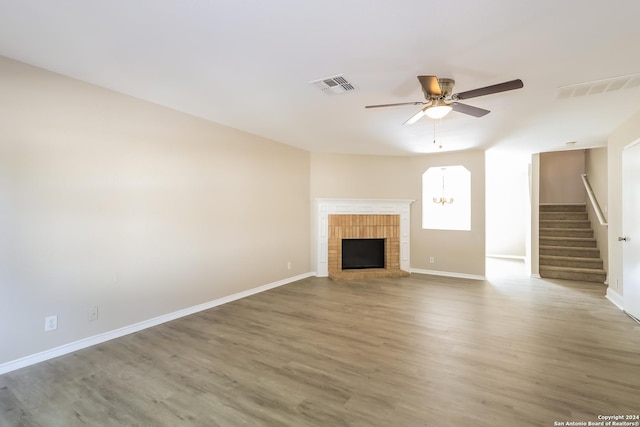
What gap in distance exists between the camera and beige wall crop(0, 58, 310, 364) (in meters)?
2.45

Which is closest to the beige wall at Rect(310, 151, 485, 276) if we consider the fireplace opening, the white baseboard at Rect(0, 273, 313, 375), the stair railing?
the fireplace opening

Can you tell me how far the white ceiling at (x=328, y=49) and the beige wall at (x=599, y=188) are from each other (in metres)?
2.71

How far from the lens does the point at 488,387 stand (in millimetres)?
2166

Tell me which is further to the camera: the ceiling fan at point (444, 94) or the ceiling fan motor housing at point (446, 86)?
the ceiling fan motor housing at point (446, 86)

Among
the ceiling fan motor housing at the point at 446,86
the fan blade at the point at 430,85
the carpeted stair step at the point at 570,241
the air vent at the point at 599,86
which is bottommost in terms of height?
the carpeted stair step at the point at 570,241

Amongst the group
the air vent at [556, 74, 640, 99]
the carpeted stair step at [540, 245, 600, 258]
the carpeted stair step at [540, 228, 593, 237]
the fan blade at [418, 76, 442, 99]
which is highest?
the air vent at [556, 74, 640, 99]

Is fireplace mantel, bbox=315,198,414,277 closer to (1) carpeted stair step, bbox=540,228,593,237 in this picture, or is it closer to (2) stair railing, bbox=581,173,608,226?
(1) carpeted stair step, bbox=540,228,593,237

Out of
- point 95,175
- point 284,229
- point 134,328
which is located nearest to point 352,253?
point 284,229

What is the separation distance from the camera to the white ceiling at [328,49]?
1.76m

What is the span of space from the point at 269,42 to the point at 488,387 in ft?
9.86

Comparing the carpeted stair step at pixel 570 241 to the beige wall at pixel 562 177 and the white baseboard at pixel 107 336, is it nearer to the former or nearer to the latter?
the beige wall at pixel 562 177

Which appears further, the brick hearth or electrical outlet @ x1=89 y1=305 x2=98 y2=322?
the brick hearth

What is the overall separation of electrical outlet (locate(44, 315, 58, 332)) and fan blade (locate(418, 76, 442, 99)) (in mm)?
3781

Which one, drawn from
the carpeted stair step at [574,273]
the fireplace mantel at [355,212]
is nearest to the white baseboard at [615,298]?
the carpeted stair step at [574,273]
